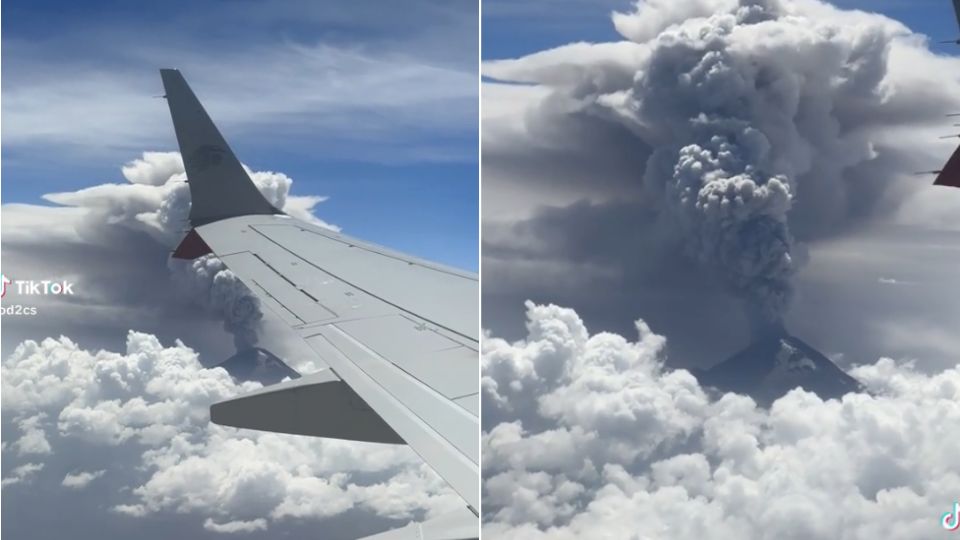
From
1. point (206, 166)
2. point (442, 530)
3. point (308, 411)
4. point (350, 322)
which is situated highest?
point (206, 166)

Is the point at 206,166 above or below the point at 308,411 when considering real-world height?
above

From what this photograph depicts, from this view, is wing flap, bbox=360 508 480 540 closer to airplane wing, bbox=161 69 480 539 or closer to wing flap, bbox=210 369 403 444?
airplane wing, bbox=161 69 480 539

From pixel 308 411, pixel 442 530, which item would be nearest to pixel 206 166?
pixel 308 411

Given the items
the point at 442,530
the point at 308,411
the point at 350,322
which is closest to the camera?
the point at 442,530

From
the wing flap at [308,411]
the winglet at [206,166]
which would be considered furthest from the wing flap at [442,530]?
the winglet at [206,166]

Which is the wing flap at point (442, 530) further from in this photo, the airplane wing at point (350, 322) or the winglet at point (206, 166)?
the winglet at point (206, 166)

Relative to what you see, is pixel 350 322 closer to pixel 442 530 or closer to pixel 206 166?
pixel 442 530
